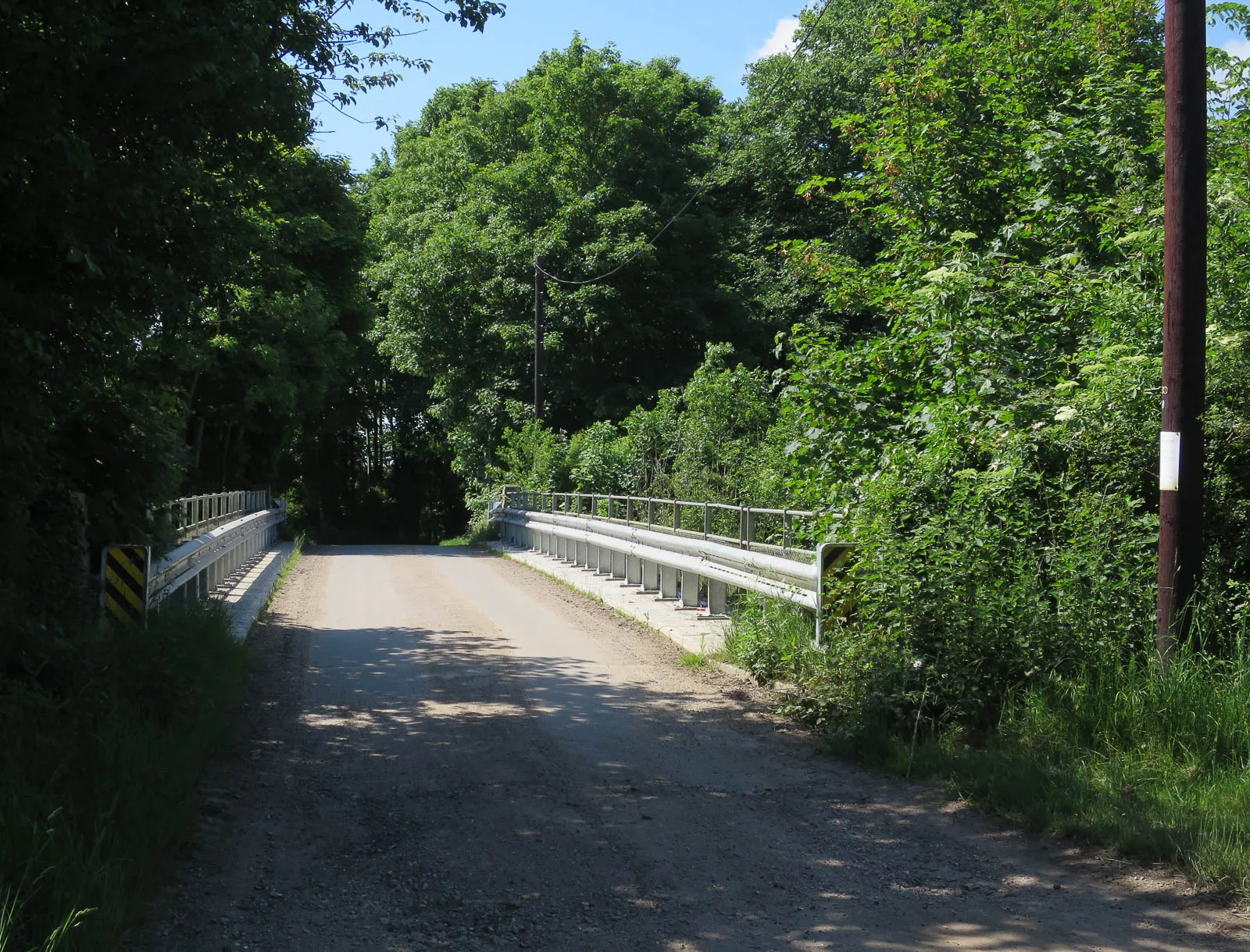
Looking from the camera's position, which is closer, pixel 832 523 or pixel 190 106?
pixel 190 106

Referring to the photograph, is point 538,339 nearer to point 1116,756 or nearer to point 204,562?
point 204,562

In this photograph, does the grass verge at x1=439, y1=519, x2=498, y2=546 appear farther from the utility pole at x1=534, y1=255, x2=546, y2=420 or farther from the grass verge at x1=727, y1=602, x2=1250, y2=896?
the grass verge at x1=727, y1=602, x2=1250, y2=896

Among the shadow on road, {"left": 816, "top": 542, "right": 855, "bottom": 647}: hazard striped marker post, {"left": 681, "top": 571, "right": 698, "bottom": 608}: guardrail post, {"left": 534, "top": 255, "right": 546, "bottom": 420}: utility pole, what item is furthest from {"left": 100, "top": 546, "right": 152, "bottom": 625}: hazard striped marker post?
{"left": 534, "top": 255, "right": 546, "bottom": 420}: utility pole

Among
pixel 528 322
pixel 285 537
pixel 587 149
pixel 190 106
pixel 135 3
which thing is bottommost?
pixel 285 537

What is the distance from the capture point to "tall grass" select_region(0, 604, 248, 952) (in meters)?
4.11

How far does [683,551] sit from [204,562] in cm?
549

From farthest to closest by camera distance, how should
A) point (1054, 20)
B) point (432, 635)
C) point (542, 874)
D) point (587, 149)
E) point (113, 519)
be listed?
1. point (587, 149)
2. point (1054, 20)
3. point (432, 635)
4. point (113, 519)
5. point (542, 874)

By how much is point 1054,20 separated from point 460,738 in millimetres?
13822

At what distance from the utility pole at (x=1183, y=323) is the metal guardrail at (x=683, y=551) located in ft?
8.03

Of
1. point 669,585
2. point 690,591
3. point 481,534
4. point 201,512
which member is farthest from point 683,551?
point 481,534

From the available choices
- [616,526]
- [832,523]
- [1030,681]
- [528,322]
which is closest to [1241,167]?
[832,523]

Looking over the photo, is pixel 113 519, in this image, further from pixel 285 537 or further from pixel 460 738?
pixel 285 537

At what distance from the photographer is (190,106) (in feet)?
22.7

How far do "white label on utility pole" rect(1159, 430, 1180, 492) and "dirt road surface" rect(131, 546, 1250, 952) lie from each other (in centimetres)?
274
